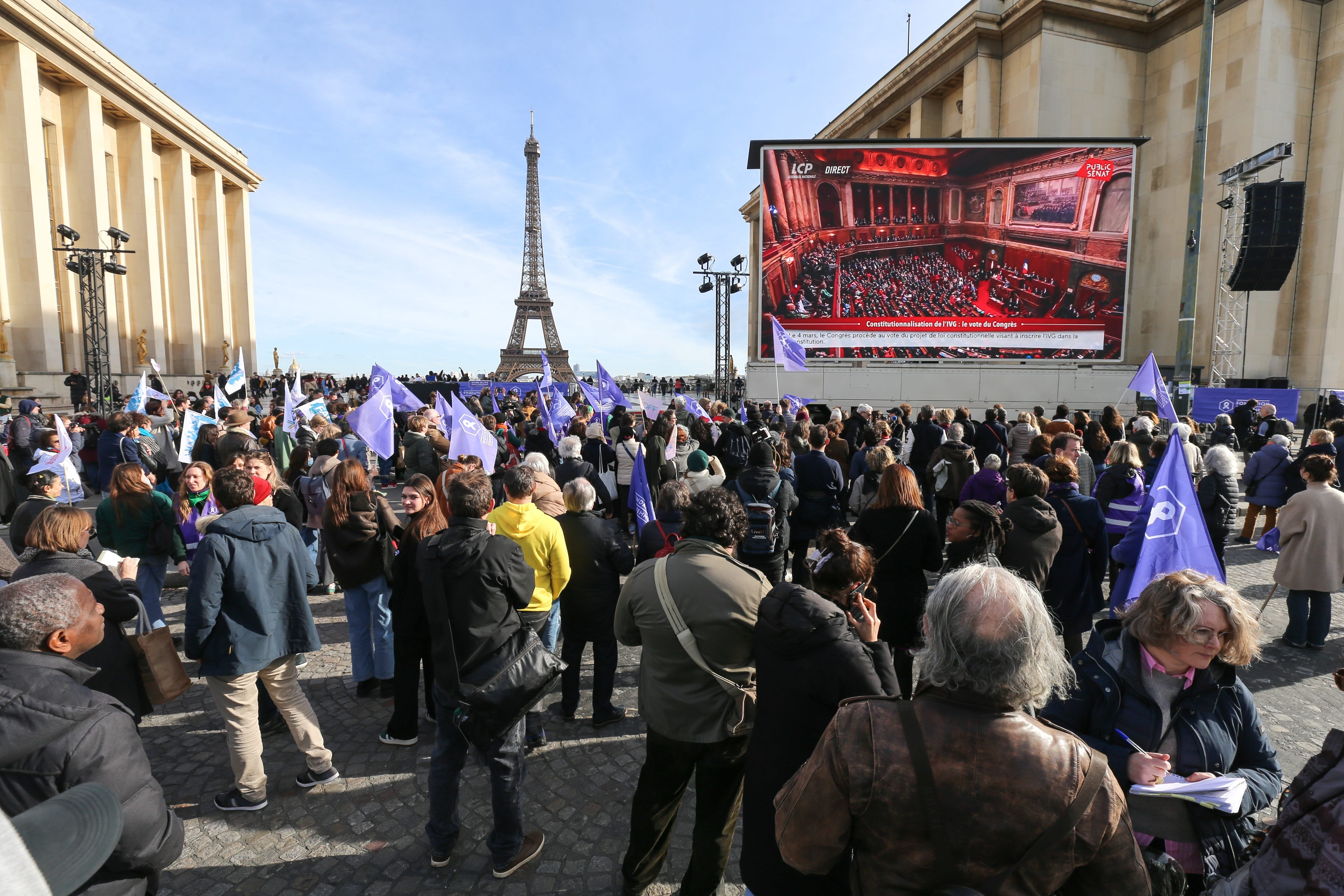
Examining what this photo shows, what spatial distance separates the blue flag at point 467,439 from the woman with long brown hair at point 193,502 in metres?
1.89

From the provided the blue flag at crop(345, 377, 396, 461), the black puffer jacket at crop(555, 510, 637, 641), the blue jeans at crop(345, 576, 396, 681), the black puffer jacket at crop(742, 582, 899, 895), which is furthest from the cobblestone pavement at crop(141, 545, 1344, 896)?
the blue flag at crop(345, 377, 396, 461)

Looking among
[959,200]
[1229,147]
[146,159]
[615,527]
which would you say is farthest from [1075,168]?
[146,159]

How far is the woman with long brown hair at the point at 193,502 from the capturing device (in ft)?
16.1

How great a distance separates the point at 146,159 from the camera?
101 feet

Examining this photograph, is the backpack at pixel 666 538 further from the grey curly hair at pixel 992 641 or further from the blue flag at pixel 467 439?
the grey curly hair at pixel 992 641

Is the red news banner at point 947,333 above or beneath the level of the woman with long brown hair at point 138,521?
above

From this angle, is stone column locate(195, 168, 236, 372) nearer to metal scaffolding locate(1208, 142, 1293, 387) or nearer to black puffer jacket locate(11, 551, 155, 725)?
black puffer jacket locate(11, 551, 155, 725)

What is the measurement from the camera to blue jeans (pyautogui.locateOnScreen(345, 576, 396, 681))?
4.37 meters

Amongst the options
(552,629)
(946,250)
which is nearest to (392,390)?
(552,629)

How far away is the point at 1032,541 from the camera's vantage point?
3775mm

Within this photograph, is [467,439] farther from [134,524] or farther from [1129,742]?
[1129,742]

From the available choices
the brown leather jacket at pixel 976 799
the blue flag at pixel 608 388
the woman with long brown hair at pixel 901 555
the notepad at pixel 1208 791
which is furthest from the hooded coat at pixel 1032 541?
the blue flag at pixel 608 388

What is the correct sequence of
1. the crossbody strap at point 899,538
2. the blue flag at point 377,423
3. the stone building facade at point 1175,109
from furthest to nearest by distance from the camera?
the stone building facade at point 1175,109 → the blue flag at point 377,423 → the crossbody strap at point 899,538

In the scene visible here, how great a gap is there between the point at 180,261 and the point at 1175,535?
43.1 metres
